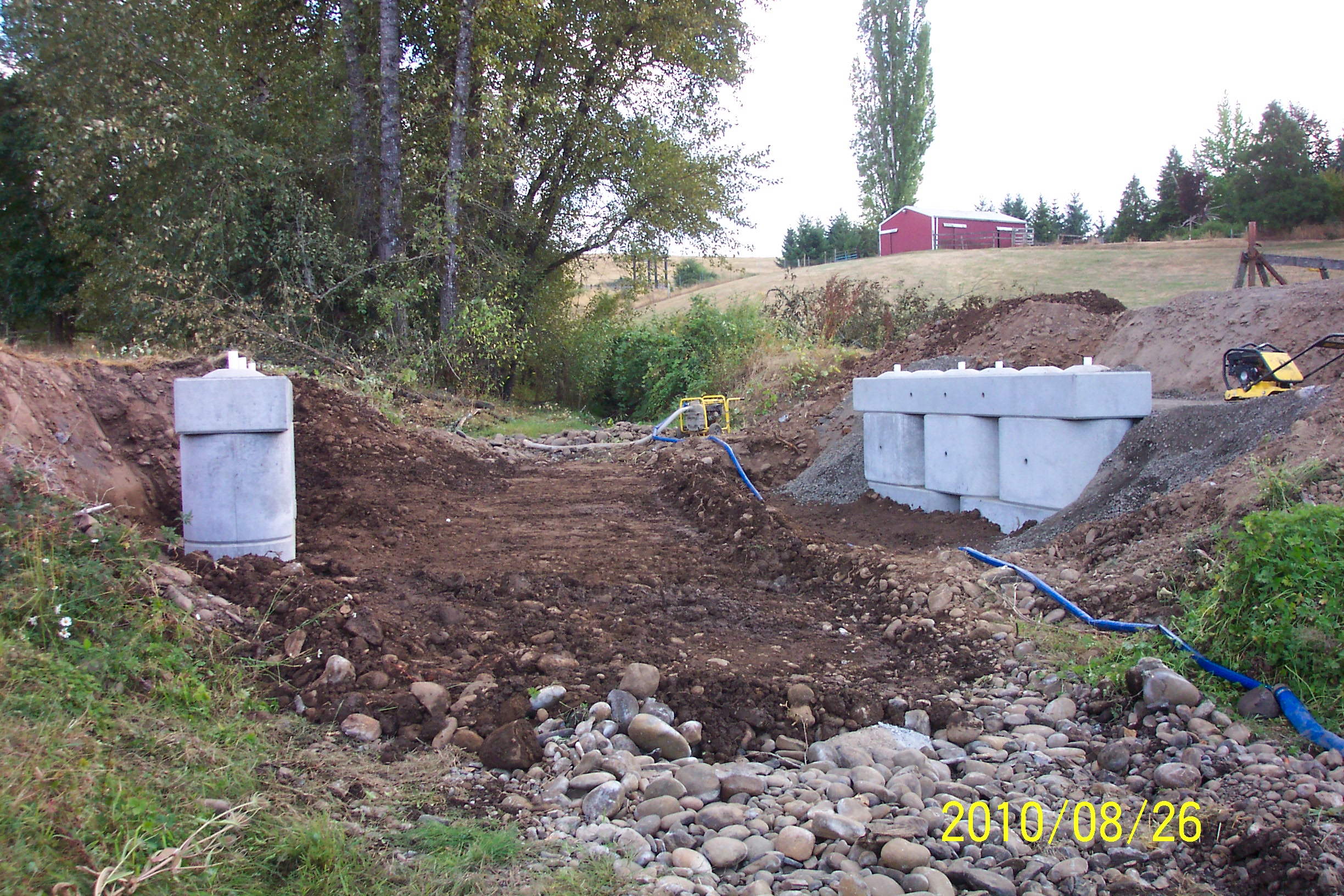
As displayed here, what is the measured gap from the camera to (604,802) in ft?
10.8

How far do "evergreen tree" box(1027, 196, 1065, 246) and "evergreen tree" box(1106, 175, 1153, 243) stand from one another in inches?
140

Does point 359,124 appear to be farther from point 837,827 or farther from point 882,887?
point 882,887

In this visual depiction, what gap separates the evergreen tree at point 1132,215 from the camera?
45.3 metres

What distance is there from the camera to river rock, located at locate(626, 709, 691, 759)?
12.3 ft

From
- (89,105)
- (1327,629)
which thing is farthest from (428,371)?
(1327,629)

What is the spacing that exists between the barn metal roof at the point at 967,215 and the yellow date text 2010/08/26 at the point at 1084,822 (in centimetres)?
4924

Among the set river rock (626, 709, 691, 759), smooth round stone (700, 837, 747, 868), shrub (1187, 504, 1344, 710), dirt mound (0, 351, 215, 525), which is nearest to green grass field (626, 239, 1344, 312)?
dirt mound (0, 351, 215, 525)

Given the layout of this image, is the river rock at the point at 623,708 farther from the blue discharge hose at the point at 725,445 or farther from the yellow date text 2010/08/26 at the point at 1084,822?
the blue discharge hose at the point at 725,445

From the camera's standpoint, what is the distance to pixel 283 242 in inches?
582

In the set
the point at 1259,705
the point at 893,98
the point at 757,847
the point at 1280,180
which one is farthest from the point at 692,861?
the point at 893,98

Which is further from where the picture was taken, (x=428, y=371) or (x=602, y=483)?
(x=428, y=371)

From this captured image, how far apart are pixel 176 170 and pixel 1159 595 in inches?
622

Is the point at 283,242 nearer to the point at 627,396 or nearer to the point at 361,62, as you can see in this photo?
the point at 361,62

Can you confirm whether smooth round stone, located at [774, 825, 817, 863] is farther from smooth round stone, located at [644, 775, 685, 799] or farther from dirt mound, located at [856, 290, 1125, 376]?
dirt mound, located at [856, 290, 1125, 376]
